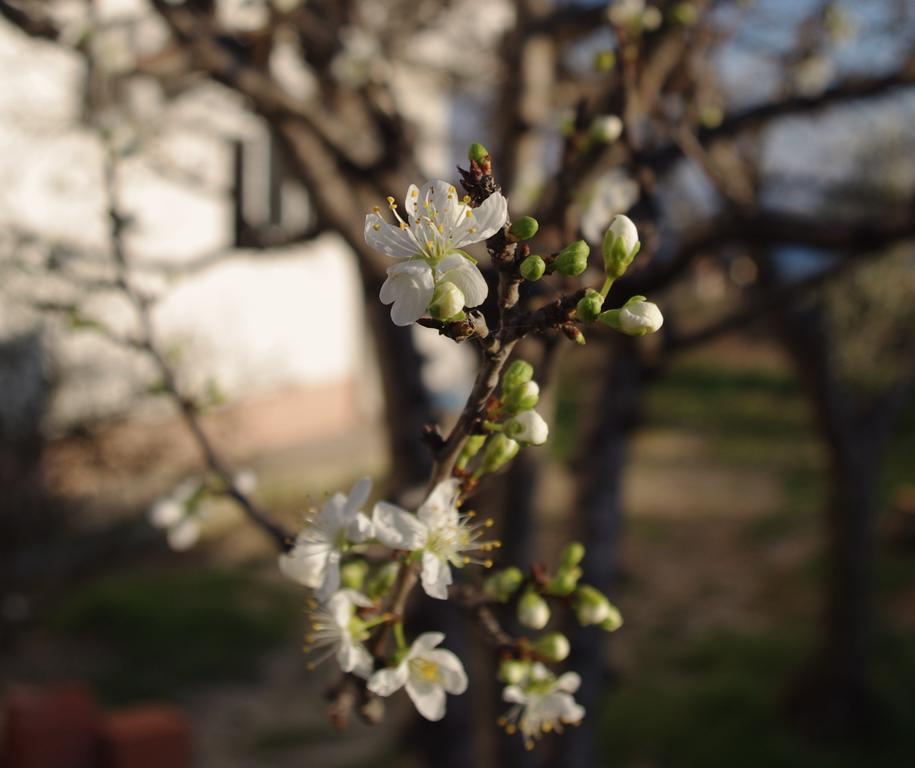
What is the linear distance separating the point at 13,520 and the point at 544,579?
4.82 m

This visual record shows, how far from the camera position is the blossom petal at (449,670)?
1.16m

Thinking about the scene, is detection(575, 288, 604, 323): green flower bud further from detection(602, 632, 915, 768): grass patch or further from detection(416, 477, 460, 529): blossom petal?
detection(602, 632, 915, 768): grass patch

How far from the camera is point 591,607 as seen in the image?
134 centimetres

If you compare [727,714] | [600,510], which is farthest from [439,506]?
[727,714]

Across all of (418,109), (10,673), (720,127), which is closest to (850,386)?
(720,127)

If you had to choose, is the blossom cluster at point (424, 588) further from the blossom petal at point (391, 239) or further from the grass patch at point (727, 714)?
the grass patch at point (727, 714)

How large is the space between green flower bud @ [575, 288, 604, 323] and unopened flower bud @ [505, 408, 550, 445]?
0.13 meters

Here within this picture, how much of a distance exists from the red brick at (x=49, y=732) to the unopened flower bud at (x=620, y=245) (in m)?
3.41

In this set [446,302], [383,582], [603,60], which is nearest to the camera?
[446,302]

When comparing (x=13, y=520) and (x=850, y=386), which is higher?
(x=850, y=386)

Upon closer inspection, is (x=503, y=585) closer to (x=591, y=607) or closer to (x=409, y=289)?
(x=591, y=607)

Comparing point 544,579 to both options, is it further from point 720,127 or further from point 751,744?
point 751,744

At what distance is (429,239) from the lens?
1.00 m

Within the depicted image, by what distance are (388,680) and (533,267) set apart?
493 mm
